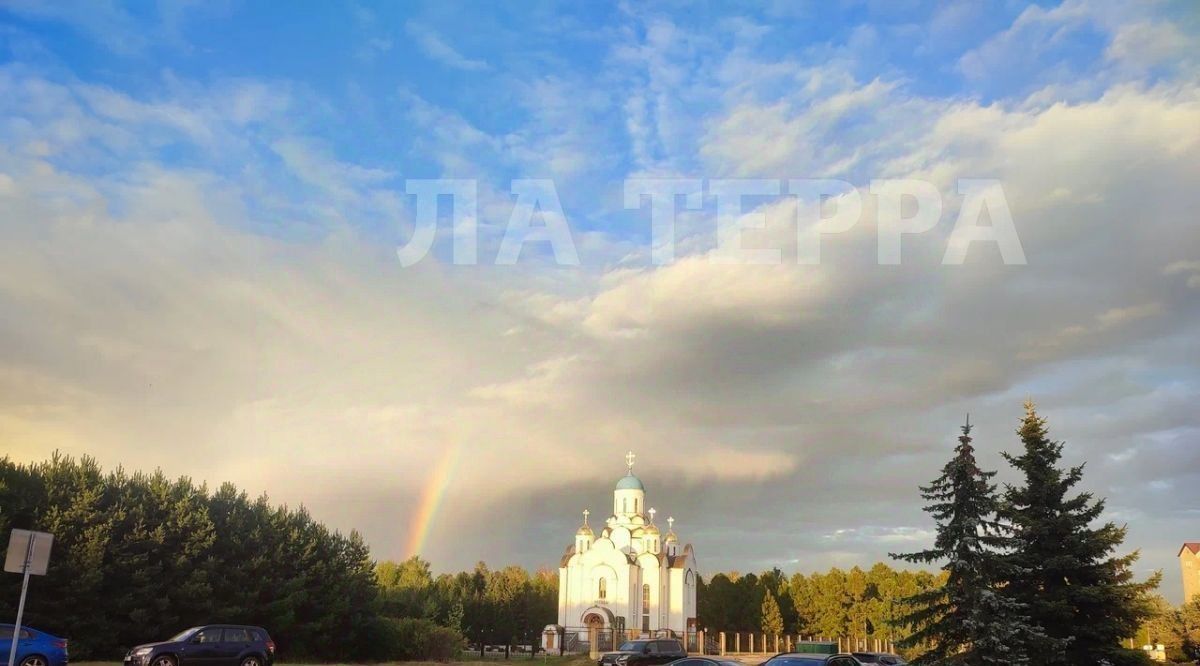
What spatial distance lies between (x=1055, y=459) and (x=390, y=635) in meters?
31.2

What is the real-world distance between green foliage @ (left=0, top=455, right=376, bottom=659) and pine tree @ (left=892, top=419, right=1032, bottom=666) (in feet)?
89.1

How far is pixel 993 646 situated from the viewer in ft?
69.3

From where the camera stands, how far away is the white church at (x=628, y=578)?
73.4 metres

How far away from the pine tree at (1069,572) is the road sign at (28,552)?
22138mm

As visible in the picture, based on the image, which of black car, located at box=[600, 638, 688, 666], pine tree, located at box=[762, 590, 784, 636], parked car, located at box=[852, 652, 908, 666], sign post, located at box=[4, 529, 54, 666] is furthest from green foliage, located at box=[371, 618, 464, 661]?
pine tree, located at box=[762, 590, 784, 636]

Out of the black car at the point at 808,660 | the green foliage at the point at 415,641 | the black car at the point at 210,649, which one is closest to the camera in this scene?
the black car at the point at 808,660

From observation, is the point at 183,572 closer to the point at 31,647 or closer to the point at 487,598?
the point at 31,647

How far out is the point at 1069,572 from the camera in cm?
2453

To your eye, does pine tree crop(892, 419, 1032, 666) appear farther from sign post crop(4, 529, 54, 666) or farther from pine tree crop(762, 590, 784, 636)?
pine tree crop(762, 590, 784, 636)

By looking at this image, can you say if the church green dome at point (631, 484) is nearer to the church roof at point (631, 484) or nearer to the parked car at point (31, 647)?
the church roof at point (631, 484)

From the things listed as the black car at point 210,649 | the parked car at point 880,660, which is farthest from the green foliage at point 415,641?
the parked car at point 880,660

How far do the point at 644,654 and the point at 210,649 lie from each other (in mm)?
18976

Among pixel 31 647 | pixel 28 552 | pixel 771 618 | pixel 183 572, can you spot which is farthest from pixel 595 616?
pixel 28 552

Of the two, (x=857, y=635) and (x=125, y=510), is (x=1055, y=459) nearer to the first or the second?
(x=125, y=510)
